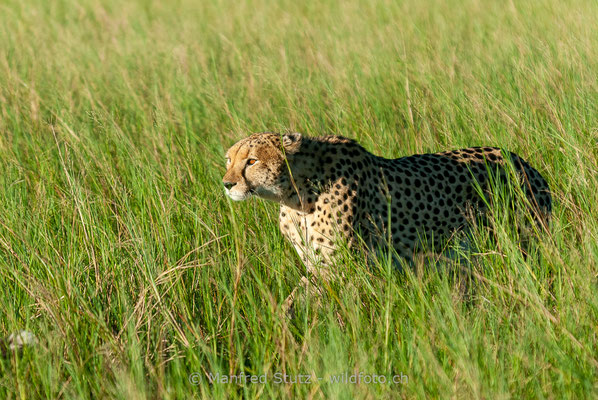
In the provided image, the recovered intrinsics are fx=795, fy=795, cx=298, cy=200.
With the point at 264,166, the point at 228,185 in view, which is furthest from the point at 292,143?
the point at 228,185

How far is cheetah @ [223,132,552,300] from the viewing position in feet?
11.9

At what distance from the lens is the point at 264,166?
3.66 m

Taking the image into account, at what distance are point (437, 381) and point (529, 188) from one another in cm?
163

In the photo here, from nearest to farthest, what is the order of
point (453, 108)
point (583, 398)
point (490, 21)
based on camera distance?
point (583, 398) → point (453, 108) → point (490, 21)

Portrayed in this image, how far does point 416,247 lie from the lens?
3.80 metres

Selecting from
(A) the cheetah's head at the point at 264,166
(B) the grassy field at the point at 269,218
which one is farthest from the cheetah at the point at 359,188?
(B) the grassy field at the point at 269,218

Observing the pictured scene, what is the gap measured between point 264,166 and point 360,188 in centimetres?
46

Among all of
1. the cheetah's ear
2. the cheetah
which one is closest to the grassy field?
the cheetah

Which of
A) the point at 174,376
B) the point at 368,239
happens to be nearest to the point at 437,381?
the point at 174,376

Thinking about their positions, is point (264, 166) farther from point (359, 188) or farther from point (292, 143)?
point (359, 188)

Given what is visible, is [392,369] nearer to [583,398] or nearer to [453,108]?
[583,398]

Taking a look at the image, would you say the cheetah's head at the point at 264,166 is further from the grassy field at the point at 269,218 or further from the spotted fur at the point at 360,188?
the grassy field at the point at 269,218

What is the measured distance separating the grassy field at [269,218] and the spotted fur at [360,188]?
6.8 inches

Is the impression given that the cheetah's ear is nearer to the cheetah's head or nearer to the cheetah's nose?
the cheetah's head
